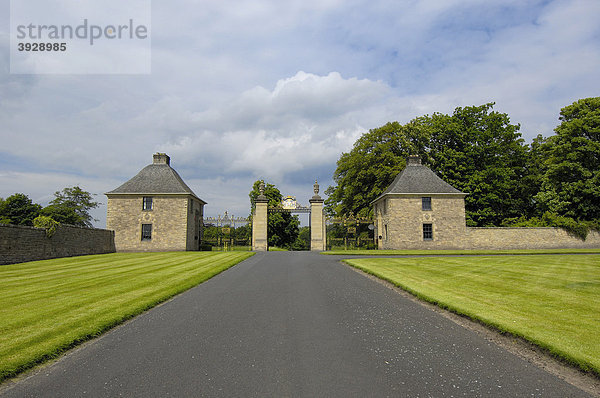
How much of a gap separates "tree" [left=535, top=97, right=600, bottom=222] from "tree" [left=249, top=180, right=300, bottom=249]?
3093 cm

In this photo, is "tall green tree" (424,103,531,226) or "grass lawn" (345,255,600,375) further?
"tall green tree" (424,103,531,226)

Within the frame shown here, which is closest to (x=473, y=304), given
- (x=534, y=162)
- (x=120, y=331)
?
(x=120, y=331)

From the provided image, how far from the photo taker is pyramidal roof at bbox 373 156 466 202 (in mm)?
34406

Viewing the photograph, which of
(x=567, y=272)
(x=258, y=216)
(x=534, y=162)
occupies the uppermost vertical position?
(x=534, y=162)

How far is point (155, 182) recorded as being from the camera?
1388 inches

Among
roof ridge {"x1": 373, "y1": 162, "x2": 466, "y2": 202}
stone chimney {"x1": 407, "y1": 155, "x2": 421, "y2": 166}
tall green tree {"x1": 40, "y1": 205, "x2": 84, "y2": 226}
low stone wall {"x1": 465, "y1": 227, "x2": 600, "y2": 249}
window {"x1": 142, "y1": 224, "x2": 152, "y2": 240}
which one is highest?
stone chimney {"x1": 407, "y1": 155, "x2": 421, "y2": 166}

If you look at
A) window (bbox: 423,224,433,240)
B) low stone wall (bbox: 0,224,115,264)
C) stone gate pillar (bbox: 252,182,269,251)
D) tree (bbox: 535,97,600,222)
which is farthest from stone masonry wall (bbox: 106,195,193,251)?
tree (bbox: 535,97,600,222)

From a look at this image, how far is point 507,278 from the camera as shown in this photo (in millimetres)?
12164

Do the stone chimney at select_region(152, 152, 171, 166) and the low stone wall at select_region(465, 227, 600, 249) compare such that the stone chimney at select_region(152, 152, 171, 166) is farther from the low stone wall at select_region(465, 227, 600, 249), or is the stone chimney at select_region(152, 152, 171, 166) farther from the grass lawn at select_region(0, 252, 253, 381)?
the low stone wall at select_region(465, 227, 600, 249)

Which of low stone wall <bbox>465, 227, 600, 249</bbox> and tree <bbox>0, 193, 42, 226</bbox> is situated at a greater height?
tree <bbox>0, 193, 42, 226</bbox>

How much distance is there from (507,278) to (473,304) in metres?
5.06

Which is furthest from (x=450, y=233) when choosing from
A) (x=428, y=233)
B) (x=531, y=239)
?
(x=531, y=239)

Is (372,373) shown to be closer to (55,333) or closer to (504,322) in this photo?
(504,322)

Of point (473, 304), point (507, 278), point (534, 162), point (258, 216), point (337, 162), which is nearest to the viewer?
point (473, 304)
